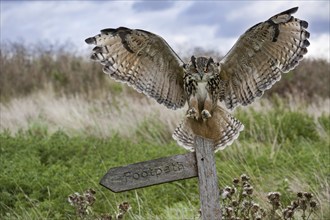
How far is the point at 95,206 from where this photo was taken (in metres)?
6.61

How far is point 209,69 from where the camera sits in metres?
4.10

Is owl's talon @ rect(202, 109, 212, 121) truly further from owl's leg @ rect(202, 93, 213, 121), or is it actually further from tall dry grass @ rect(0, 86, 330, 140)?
tall dry grass @ rect(0, 86, 330, 140)

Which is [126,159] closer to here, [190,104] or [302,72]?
[190,104]

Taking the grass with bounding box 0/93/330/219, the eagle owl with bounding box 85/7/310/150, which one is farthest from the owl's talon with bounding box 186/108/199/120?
the grass with bounding box 0/93/330/219

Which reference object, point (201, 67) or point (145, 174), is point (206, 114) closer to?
point (201, 67)

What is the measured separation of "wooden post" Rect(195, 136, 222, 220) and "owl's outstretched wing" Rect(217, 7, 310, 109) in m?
0.33

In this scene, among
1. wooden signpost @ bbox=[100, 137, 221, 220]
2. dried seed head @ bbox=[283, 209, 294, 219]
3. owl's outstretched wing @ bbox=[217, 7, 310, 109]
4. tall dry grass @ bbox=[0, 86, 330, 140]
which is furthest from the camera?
tall dry grass @ bbox=[0, 86, 330, 140]

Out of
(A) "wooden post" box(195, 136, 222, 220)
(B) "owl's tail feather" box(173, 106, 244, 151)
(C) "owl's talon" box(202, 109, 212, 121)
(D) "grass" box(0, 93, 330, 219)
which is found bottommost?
(D) "grass" box(0, 93, 330, 219)

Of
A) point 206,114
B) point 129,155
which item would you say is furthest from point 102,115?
point 206,114

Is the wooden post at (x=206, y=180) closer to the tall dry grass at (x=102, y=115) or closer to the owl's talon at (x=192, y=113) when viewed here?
the owl's talon at (x=192, y=113)

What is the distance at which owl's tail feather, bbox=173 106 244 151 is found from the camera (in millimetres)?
4277

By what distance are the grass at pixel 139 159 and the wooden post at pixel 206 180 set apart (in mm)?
1716

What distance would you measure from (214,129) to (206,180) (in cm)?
30

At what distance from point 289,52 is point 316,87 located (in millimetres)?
13578
